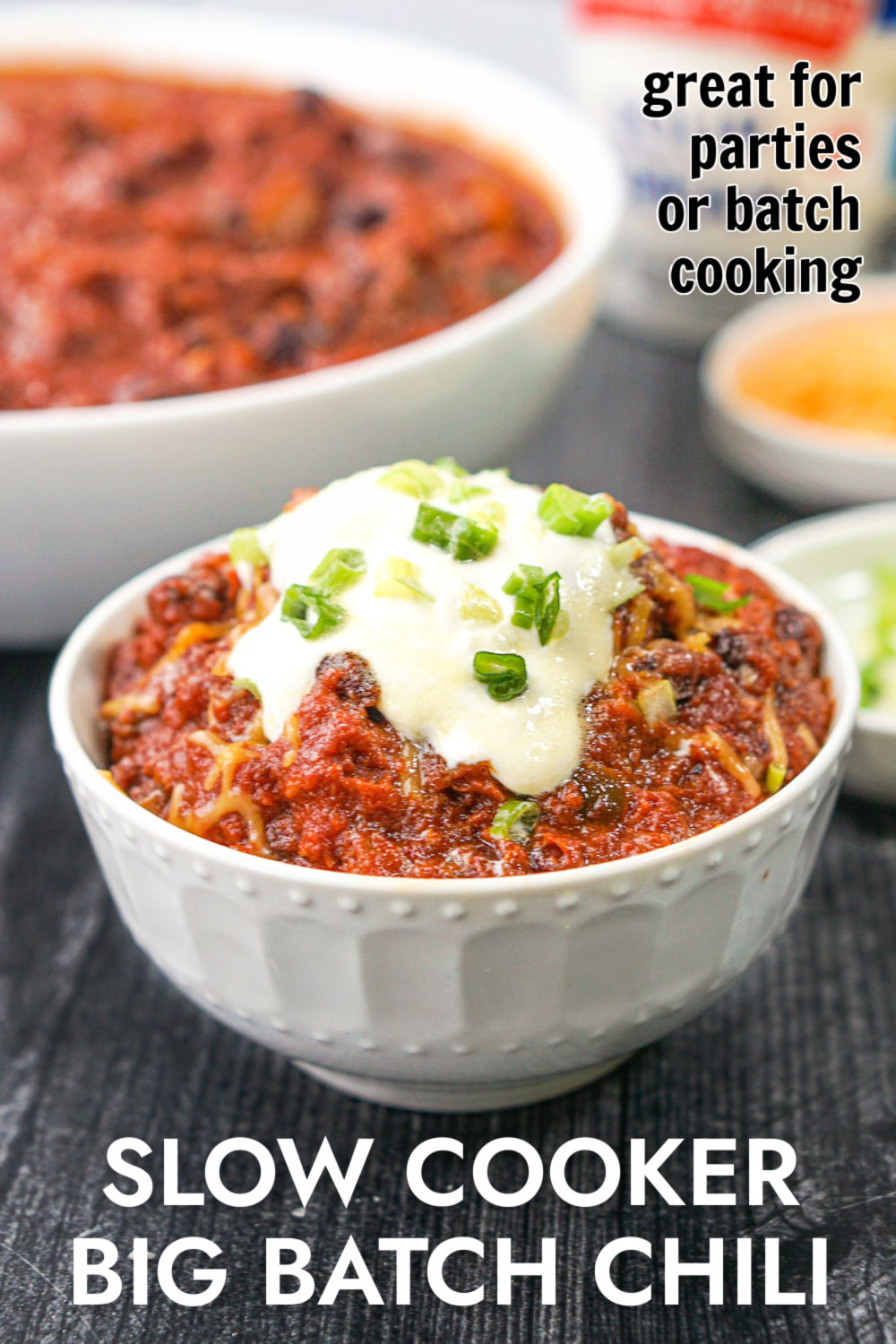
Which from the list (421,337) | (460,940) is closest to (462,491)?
(460,940)

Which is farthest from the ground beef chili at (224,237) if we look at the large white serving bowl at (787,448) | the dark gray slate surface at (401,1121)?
the dark gray slate surface at (401,1121)

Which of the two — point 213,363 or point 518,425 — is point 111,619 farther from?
point 518,425

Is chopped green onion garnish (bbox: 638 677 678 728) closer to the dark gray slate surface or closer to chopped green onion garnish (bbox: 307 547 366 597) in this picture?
chopped green onion garnish (bbox: 307 547 366 597)

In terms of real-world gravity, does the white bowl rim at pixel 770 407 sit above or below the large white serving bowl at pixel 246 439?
below

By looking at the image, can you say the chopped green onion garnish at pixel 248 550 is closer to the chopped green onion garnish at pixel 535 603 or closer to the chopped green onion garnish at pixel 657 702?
the chopped green onion garnish at pixel 535 603

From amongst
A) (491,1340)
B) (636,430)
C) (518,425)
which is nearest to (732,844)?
(491,1340)

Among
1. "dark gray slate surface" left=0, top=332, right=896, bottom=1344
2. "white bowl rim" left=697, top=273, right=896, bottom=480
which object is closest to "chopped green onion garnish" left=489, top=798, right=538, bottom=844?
"dark gray slate surface" left=0, top=332, right=896, bottom=1344
